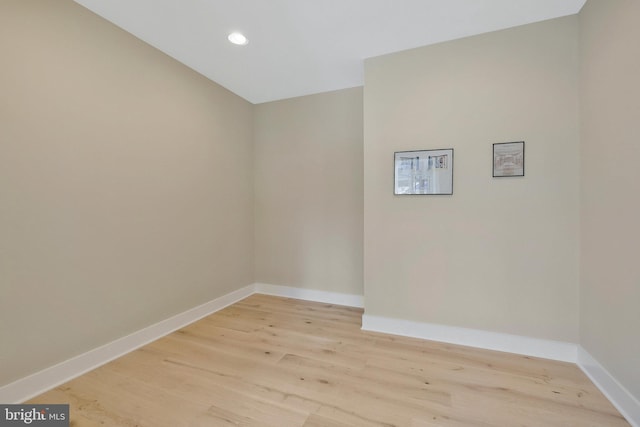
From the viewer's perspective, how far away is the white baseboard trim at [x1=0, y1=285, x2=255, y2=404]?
1570 millimetres

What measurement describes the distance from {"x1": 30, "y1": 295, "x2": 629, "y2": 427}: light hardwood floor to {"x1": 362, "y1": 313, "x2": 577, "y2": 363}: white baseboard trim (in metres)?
0.08

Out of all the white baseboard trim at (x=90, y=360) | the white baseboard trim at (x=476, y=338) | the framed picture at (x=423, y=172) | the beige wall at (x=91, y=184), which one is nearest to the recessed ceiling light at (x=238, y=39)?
the beige wall at (x=91, y=184)

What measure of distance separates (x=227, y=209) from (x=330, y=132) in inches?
65.1

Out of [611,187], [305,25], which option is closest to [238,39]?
[305,25]

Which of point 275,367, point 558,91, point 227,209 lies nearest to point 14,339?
point 275,367

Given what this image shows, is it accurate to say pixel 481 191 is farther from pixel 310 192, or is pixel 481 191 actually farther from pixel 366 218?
pixel 310 192

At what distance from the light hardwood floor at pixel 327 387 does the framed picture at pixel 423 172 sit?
140 centimetres

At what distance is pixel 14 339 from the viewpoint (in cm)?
157

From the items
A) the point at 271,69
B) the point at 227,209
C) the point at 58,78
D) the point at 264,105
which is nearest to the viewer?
the point at 58,78

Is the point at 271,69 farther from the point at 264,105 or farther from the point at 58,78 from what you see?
the point at 58,78

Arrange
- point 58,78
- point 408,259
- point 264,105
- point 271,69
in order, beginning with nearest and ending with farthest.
Result: point 58,78
point 408,259
point 271,69
point 264,105

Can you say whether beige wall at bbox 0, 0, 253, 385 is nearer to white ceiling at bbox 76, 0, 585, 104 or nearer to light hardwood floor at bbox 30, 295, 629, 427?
white ceiling at bbox 76, 0, 585, 104

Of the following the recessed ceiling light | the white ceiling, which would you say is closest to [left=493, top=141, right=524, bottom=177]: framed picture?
the white ceiling

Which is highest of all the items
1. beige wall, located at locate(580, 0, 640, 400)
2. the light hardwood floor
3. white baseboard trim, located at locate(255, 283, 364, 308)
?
beige wall, located at locate(580, 0, 640, 400)
